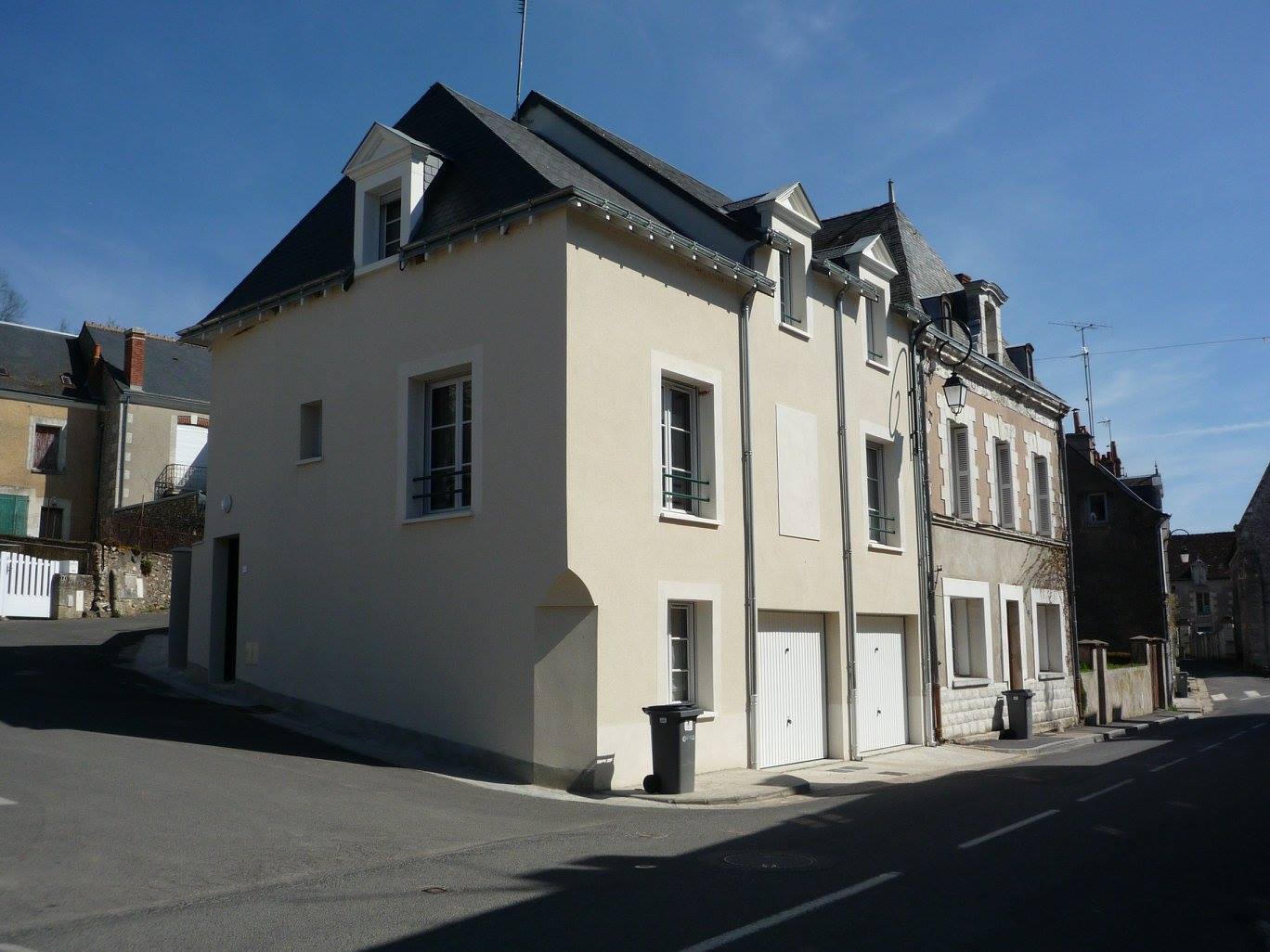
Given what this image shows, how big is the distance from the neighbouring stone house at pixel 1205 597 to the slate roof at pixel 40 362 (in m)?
67.4

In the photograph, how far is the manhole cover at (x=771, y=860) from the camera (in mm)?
7684

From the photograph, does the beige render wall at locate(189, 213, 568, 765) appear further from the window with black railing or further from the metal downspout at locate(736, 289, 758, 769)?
the metal downspout at locate(736, 289, 758, 769)

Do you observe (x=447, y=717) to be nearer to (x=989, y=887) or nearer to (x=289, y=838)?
(x=289, y=838)

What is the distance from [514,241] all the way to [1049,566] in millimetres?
16983

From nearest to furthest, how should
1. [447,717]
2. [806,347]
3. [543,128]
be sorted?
[447,717] < [806,347] < [543,128]

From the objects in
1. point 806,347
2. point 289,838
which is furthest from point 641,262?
point 289,838

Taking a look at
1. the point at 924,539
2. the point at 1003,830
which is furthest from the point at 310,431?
the point at 1003,830

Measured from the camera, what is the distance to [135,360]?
3741 centimetres

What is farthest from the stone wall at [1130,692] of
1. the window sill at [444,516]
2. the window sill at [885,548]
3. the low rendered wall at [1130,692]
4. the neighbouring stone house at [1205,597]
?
the neighbouring stone house at [1205,597]

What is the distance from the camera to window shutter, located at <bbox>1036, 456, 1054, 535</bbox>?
83.2 ft

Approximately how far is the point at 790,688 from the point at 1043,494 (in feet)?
42.9

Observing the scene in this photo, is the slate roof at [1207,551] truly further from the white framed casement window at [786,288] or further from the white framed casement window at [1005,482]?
the white framed casement window at [786,288]

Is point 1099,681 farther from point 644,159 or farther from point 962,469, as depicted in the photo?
point 644,159

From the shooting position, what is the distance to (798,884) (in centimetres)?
707
